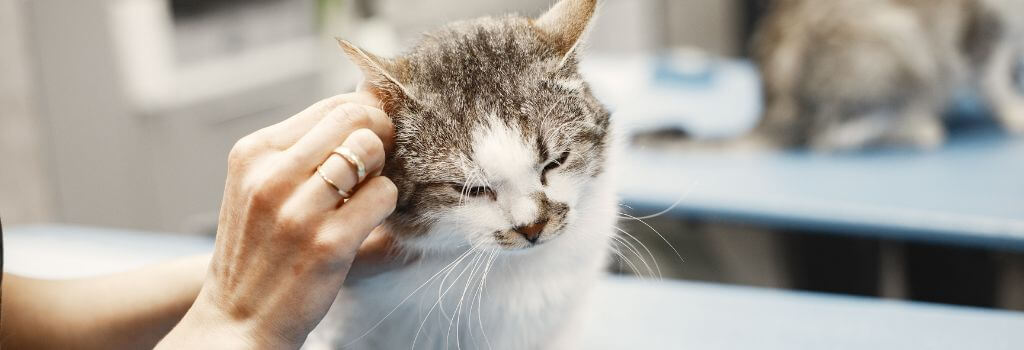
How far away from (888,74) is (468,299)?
4.12 ft

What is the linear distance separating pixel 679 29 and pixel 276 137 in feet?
7.26

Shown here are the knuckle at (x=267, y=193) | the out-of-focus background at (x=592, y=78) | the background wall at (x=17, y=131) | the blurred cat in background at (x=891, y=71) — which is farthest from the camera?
the background wall at (x=17, y=131)

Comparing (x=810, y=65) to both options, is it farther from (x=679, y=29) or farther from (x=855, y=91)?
(x=679, y=29)

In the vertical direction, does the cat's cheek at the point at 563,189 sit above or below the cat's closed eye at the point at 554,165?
below

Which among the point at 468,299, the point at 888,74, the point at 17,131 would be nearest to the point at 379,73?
the point at 468,299

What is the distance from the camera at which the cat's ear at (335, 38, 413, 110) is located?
0.59 m

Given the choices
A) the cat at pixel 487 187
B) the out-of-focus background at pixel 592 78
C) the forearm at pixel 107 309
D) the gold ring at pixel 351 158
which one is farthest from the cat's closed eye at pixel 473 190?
the out-of-focus background at pixel 592 78

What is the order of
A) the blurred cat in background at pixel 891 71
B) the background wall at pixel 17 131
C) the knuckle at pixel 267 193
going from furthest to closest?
1. the background wall at pixel 17 131
2. the blurred cat in background at pixel 891 71
3. the knuckle at pixel 267 193

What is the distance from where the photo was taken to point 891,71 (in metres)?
1.57

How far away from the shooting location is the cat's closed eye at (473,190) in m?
0.61

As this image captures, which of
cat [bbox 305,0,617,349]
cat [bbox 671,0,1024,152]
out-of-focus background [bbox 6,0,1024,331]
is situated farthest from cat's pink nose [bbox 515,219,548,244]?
cat [bbox 671,0,1024,152]

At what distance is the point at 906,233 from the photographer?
112 cm

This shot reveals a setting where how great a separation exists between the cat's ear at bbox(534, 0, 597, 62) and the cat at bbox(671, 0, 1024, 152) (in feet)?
3.39

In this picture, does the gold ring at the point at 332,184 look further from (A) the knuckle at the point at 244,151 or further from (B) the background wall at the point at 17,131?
(B) the background wall at the point at 17,131
